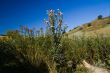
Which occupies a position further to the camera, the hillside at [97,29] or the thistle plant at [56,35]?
the hillside at [97,29]

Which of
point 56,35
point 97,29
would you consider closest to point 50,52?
point 56,35

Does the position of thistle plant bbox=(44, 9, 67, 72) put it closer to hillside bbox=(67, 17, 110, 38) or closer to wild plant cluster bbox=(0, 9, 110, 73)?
wild plant cluster bbox=(0, 9, 110, 73)

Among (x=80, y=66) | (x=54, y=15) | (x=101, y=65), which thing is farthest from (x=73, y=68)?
(x=54, y=15)

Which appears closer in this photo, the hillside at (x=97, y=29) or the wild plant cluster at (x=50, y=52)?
the wild plant cluster at (x=50, y=52)

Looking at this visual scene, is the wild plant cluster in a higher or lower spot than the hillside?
lower

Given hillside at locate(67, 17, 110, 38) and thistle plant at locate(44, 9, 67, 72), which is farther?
hillside at locate(67, 17, 110, 38)

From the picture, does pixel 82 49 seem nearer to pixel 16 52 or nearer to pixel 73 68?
pixel 73 68

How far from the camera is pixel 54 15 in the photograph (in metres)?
11.0

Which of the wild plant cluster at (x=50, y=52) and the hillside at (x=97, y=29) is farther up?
the hillside at (x=97, y=29)

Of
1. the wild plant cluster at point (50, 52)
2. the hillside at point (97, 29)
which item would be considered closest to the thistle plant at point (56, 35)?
the wild plant cluster at point (50, 52)

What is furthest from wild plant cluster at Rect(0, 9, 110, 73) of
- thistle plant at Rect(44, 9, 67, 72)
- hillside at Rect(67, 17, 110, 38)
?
hillside at Rect(67, 17, 110, 38)

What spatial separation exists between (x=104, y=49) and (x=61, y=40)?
1.88 meters

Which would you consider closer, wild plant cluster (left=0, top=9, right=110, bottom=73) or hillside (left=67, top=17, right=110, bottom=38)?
wild plant cluster (left=0, top=9, right=110, bottom=73)

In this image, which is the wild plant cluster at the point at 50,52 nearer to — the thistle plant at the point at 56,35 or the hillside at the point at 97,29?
the thistle plant at the point at 56,35
